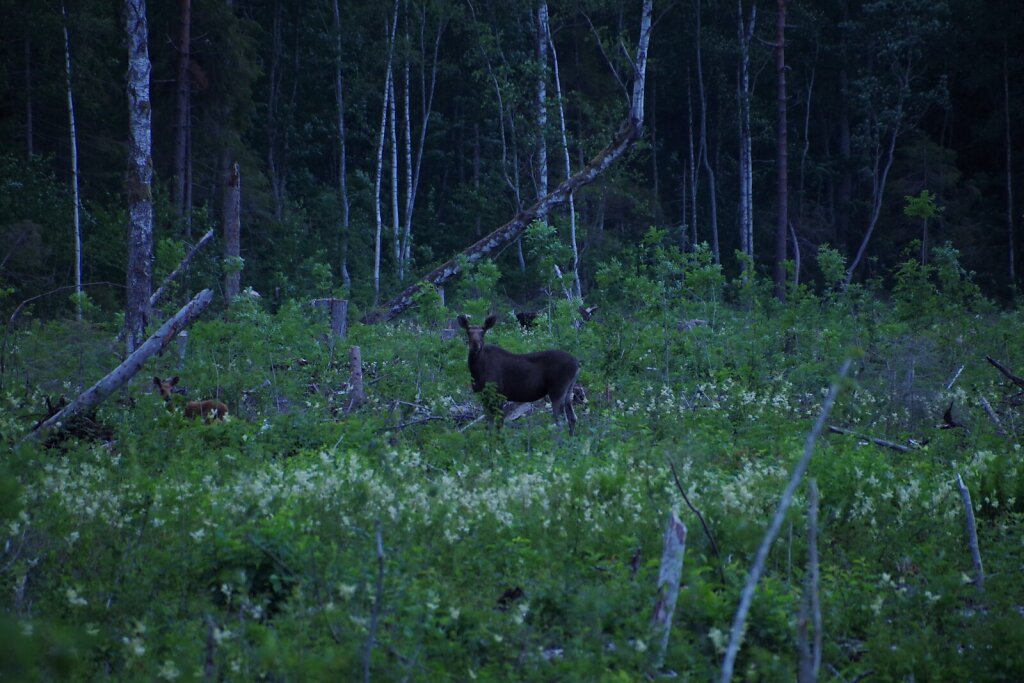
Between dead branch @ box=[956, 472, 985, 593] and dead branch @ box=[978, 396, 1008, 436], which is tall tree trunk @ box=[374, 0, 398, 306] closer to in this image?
dead branch @ box=[978, 396, 1008, 436]

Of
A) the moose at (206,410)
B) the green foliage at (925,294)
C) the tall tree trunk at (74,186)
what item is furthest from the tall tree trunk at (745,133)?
the moose at (206,410)

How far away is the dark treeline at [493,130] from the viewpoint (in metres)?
27.6

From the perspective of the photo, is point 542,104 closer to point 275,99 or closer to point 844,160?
point 275,99

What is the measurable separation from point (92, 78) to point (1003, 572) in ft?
88.4

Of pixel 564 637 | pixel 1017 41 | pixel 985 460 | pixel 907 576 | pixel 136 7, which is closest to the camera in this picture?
pixel 564 637

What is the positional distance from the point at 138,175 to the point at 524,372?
713 cm

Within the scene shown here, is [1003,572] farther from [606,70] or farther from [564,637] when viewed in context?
[606,70]

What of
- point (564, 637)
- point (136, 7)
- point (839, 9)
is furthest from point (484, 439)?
point (839, 9)

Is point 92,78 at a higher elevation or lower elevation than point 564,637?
higher

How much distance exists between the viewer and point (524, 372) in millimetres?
12812

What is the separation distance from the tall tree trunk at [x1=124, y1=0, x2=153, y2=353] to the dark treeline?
849 centimetres

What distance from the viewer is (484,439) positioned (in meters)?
10.6

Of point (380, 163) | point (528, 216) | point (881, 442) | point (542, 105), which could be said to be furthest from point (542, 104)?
point (881, 442)

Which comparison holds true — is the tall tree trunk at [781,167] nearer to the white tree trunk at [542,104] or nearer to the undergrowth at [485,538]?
the white tree trunk at [542,104]
